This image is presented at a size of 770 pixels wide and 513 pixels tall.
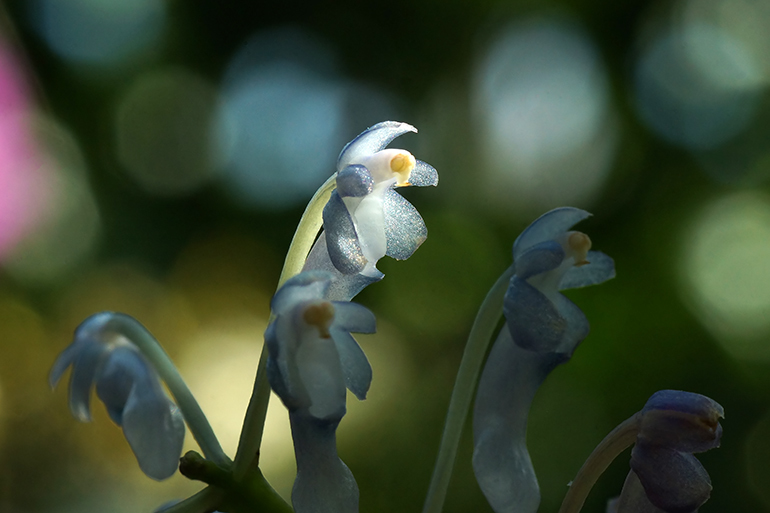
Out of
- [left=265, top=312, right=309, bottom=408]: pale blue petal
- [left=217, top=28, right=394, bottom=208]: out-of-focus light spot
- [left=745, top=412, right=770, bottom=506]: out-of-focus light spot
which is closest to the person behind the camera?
[left=265, top=312, right=309, bottom=408]: pale blue petal

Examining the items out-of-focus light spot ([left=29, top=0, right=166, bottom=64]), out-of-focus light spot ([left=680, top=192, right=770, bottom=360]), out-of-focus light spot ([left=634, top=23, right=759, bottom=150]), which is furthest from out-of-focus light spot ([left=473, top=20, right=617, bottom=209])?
out-of-focus light spot ([left=29, top=0, right=166, bottom=64])

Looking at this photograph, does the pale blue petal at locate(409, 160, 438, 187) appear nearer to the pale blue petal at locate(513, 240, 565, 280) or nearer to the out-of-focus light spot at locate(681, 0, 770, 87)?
the pale blue petal at locate(513, 240, 565, 280)

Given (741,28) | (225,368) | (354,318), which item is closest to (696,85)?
(741,28)

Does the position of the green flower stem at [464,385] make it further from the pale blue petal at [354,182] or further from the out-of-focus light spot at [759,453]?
the out-of-focus light spot at [759,453]

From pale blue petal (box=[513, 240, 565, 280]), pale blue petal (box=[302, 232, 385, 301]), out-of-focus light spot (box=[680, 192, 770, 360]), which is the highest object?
pale blue petal (box=[513, 240, 565, 280])

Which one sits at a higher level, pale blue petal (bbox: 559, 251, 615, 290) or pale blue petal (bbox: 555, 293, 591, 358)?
pale blue petal (bbox: 559, 251, 615, 290)

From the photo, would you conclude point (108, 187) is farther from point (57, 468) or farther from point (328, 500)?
point (328, 500)

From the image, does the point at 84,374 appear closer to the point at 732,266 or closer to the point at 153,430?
the point at 153,430
